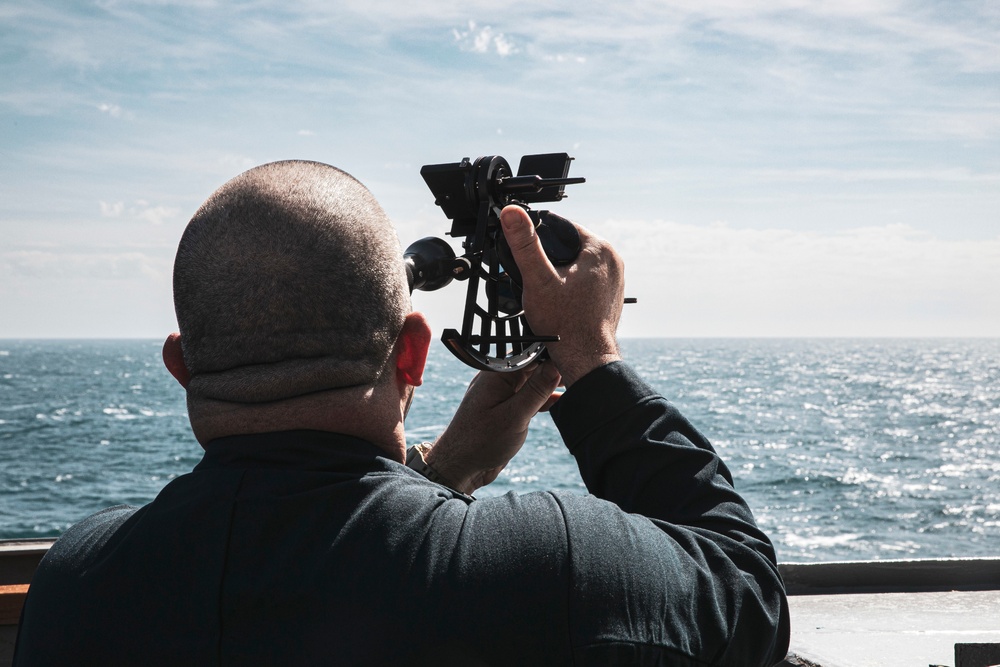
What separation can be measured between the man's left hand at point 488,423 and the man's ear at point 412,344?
66 cm

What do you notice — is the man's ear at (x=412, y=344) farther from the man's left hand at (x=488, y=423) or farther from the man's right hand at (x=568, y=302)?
the man's left hand at (x=488, y=423)

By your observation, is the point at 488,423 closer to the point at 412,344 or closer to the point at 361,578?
the point at 412,344

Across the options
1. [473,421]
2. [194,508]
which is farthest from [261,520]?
[473,421]

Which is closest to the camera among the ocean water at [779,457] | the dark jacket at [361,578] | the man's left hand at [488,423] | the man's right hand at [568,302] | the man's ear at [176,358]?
the dark jacket at [361,578]

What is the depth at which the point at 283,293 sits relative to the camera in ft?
4.02

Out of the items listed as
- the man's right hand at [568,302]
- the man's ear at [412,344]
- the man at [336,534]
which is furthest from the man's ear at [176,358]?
the man's right hand at [568,302]

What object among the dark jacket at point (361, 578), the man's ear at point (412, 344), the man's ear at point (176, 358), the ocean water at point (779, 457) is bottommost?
the ocean water at point (779, 457)

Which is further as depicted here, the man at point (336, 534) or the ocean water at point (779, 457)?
the ocean water at point (779, 457)

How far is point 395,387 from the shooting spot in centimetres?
131

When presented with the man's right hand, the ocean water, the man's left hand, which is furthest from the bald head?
the ocean water

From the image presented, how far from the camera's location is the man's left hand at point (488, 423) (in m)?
1.97

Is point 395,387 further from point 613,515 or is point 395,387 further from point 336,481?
point 613,515

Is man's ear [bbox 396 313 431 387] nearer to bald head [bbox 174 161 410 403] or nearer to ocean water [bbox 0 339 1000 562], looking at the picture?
bald head [bbox 174 161 410 403]

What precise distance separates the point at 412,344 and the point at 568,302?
0.39 metres
